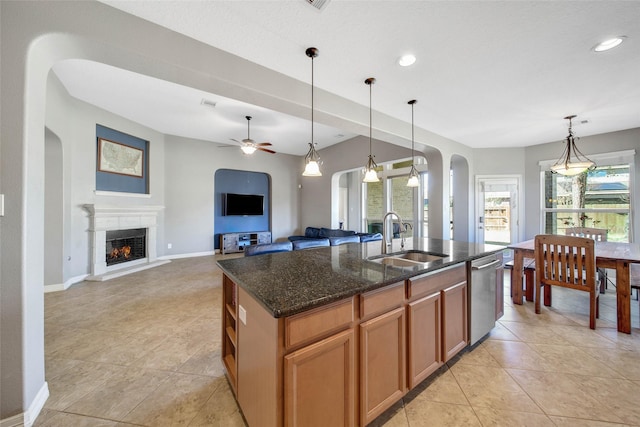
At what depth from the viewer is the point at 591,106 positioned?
10.6 feet

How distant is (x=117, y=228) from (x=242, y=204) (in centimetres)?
302

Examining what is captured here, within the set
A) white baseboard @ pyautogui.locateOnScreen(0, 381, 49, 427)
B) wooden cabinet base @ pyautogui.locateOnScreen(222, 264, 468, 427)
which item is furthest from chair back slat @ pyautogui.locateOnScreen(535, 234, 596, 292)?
white baseboard @ pyautogui.locateOnScreen(0, 381, 49, 427)

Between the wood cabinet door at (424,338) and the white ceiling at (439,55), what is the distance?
2.03 meters

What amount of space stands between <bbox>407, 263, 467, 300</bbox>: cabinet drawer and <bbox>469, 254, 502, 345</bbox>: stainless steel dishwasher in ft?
0.59

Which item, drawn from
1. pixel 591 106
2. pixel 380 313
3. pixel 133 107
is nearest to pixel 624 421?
pixel 380 313

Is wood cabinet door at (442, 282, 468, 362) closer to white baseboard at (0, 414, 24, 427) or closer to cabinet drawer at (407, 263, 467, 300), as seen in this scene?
cabinet drawer at (407, 263, 467, 300)

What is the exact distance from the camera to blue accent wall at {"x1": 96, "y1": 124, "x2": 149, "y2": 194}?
458 centimetres

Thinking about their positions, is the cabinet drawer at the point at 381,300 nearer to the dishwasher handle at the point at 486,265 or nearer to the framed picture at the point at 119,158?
the dishwasher handle at the point at 486,265

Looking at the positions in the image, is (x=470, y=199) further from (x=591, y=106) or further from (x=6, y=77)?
(x=6, y=77)

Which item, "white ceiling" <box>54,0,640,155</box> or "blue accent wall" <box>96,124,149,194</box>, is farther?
"blue accent wall" <box>96,124,149,194</box>

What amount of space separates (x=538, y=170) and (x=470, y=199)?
140 cm

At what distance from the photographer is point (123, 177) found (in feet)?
16.5

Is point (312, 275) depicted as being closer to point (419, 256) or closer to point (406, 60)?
point (419, 256)

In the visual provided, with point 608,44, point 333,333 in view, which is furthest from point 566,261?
point 333,333
